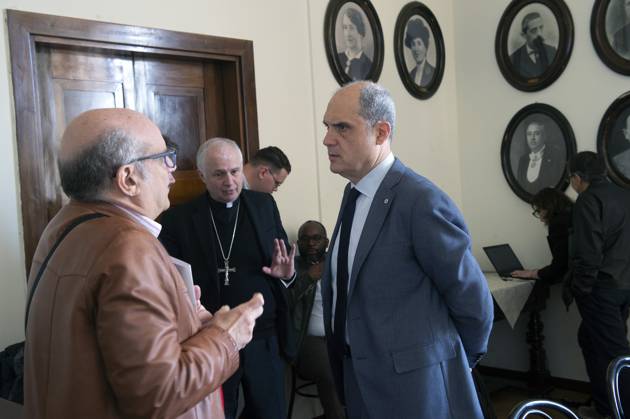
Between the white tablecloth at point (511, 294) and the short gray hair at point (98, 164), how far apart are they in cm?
348

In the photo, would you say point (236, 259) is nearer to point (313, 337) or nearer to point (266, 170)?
point (266, 170)

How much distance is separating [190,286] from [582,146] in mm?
4011

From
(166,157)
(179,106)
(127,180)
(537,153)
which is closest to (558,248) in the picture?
(537,153)

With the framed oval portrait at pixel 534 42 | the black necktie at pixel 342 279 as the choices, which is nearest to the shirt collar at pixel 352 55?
the framed oval portrait at pixel 534 42

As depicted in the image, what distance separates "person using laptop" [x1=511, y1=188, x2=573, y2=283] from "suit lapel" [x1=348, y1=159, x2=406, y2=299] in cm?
279

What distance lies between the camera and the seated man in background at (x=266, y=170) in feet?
11.3

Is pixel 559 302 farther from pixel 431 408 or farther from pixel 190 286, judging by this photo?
pixel 190 286

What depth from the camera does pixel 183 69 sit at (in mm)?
3570

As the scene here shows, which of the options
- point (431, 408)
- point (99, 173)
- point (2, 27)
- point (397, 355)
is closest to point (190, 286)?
point (99, 173)

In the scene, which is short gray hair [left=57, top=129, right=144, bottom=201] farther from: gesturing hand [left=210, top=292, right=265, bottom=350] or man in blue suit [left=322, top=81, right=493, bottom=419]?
man in blue suit [left=322, top=81, right=493, bottom=419]

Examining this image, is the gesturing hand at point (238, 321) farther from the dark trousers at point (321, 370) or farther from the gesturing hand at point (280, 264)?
the dark trousers at point (321, 370)

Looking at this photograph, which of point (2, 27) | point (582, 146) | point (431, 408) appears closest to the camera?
point (431, 408)

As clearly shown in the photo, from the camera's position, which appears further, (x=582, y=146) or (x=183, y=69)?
(x=582, y=146)

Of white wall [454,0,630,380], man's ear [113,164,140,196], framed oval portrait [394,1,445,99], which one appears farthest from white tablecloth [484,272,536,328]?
man's ear [113,164,140,196]
